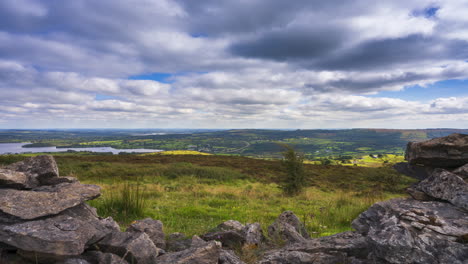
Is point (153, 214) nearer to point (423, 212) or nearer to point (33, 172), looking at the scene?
point (33, 172)

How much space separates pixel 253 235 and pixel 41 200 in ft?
17.2

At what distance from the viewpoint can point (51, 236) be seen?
13.8 feet

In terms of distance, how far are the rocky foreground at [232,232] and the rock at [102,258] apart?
0.06ft

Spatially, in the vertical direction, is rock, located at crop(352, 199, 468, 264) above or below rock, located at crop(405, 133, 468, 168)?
below

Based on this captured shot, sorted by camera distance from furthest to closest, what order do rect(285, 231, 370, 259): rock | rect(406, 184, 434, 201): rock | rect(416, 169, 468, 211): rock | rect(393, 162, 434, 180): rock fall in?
rect(393, 162, 434, 180): rock
rect(406, 184, 434, 201): rock
rect(285, 231, 370, 259): rock
rect(416, 169, 468, 211): rock

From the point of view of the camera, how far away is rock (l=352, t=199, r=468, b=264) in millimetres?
4160

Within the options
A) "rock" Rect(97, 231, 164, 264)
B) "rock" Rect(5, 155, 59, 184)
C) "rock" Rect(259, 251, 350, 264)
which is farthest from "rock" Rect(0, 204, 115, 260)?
"rock" Rect(259, 251, 350, 264)

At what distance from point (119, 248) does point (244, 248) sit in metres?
3.05

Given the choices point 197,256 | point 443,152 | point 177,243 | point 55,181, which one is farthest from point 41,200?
point 443,152

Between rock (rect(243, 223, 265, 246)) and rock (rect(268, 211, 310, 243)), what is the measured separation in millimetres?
352

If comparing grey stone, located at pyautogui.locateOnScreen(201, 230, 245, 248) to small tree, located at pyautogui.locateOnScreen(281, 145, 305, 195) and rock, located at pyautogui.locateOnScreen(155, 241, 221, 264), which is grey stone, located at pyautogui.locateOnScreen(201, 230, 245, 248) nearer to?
rock, located at pyautogui.locateOnScreen(155, 241, 221, 264)

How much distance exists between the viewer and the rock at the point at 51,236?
4055 millimetres

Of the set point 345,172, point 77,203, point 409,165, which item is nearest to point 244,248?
point 77,203

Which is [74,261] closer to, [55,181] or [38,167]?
[55,181]
